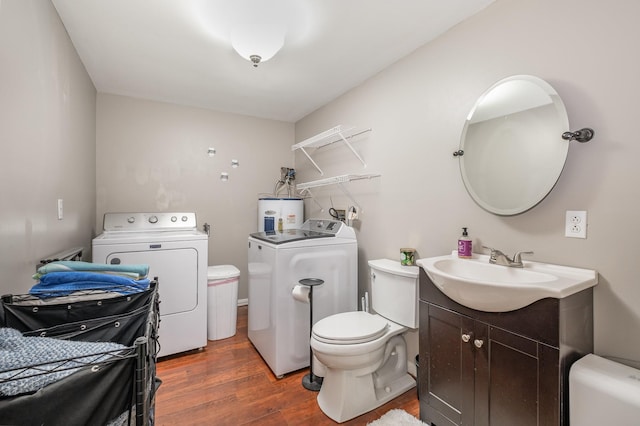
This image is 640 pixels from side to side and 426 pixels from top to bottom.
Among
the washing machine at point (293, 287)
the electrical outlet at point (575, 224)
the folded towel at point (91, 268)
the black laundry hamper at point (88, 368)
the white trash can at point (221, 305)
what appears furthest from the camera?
the white trash can at point (221, 305)

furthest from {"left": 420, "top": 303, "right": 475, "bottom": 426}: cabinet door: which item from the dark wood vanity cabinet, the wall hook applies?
the wall hook

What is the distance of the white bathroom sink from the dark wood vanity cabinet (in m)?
0.05

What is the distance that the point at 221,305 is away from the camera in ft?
8.93

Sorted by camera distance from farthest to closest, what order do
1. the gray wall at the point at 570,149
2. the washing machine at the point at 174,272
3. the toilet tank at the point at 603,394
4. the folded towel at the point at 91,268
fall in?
the washing machine at the point at 174,272 < the gray wall at the point at 570,149 < the folded towel at the point at 91,268 < the toilet tank at the point at 603,394

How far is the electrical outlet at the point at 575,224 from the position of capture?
1276mm

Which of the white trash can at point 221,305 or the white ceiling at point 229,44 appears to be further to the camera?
the white trash can at point 221,305

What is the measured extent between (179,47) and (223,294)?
2072 mm

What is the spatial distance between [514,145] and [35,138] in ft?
7.81

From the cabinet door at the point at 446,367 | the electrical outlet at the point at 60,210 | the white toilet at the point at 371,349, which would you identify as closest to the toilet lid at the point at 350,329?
the white toilet at the point at 371,349

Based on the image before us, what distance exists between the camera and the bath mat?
1609mm

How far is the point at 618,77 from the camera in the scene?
46.7 inches

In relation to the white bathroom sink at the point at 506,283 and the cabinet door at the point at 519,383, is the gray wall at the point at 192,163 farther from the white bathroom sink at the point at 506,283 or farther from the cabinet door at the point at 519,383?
the cabinet door at the point at 519,383

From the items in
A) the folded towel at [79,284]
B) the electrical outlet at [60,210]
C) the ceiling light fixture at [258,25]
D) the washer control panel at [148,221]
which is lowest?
the folded towel at [79,284]

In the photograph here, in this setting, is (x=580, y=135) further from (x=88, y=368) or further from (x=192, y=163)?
(x=192, y=163)
